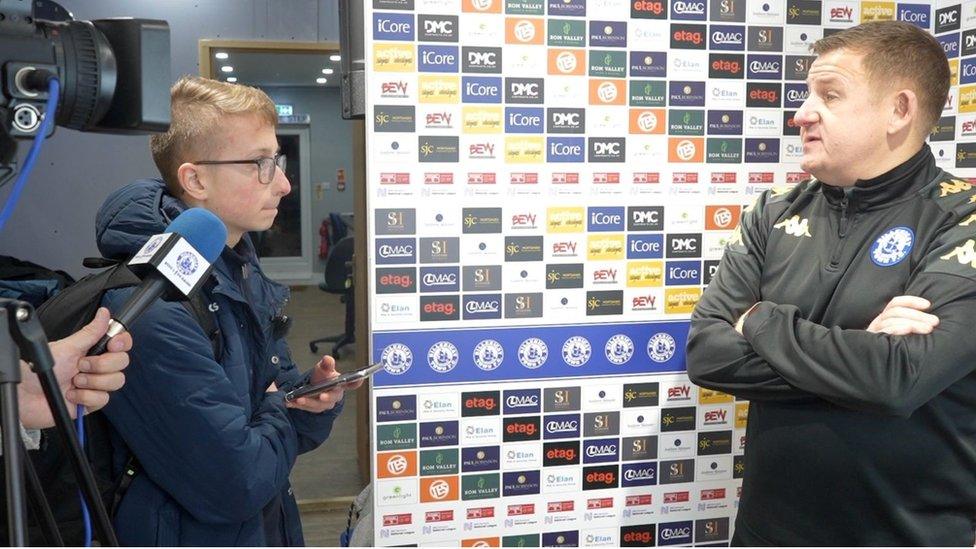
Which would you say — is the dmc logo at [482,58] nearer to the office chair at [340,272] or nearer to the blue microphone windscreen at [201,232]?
the blue microphone windscreen at [201,232]

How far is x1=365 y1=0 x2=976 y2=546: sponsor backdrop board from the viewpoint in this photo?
2.32 metres

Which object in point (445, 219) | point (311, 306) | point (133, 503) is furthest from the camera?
point (311, 306)

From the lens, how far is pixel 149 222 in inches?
52.2

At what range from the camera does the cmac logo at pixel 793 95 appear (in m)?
2.53

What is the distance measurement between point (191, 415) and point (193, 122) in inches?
22.7

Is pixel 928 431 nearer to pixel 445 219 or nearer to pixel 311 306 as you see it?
pixel 445 219

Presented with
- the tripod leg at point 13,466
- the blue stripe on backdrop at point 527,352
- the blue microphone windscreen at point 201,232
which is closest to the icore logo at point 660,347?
the blue stripe on backdrop at point 527,352

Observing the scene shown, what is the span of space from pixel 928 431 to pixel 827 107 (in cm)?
68

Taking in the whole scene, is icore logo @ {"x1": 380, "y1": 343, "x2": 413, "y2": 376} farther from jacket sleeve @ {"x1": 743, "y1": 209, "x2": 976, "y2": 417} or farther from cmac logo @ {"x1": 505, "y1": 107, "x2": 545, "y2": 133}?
jacket sleeve @ {"x1": 743, "y1": 209, "x2": 976, "y2": 417}

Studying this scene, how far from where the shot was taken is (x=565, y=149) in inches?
94.1

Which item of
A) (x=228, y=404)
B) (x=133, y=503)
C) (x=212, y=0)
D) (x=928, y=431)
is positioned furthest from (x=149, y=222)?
(x=212, y=0)

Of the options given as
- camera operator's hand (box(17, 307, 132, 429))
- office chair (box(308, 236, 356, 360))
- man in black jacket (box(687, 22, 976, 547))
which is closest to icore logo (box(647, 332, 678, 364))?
man in black jacket (box(687, 22, 976, 547))

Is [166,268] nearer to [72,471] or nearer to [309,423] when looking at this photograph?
[72,471]

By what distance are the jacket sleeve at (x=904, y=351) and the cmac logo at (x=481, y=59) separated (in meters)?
1.19
